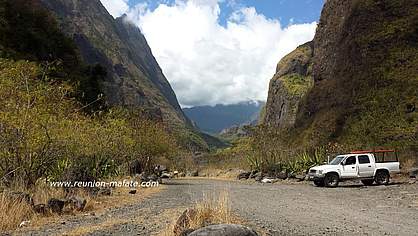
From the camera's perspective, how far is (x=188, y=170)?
64500 millimetres

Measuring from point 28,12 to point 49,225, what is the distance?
42.1 metres

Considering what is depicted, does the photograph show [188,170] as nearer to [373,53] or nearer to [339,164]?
[373,53]

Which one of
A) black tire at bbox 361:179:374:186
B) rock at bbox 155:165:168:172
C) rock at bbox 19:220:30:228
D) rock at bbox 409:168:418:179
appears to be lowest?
rock at bbox 19:220:30:228

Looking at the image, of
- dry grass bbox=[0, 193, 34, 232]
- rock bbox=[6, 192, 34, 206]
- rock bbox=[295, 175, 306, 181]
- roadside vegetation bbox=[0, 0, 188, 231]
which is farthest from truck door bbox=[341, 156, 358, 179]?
dry grass bbox=[0, 193, 34, 232]

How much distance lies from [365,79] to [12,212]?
56.4 m

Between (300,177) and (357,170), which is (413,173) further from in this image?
(300,177)

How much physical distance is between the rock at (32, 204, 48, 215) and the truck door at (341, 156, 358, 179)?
18469mm

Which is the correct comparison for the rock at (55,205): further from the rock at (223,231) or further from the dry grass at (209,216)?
the rock at (223,231)

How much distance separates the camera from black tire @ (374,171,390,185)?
27812mm

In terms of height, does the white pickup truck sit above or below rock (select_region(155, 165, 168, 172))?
below

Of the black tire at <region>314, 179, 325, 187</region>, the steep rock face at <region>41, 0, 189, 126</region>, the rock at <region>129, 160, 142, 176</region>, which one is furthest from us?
the steep rock face at <region>41, 0, 189, 126</region>

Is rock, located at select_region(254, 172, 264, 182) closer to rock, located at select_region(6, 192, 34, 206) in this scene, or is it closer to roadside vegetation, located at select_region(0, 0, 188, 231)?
roadside vegetation, located at select_region(0, 0, 188, 231)

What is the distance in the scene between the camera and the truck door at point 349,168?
91.1 ft

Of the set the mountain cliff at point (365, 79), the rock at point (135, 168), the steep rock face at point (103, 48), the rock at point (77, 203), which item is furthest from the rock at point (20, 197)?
the steep rock face at point (103, 48)
